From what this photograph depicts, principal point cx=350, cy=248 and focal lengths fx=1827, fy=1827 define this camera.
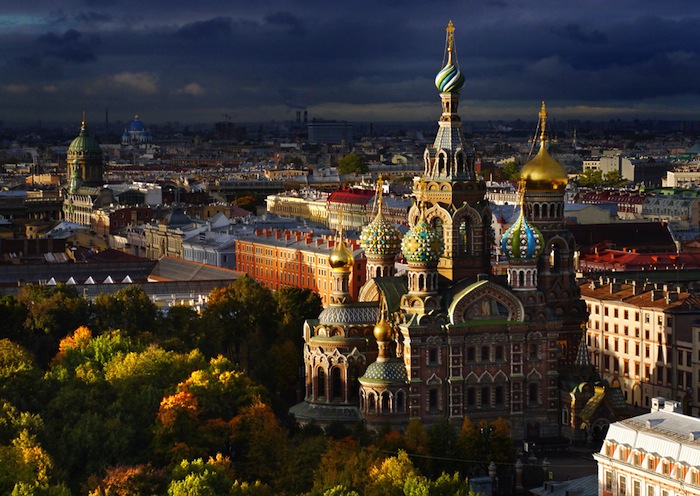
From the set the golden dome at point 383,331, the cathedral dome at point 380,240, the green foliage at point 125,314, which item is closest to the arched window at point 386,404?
the golden dome at point 383,331

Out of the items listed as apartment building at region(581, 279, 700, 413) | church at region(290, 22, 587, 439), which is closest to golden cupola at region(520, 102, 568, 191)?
church at region(290, 22, 587, 439)

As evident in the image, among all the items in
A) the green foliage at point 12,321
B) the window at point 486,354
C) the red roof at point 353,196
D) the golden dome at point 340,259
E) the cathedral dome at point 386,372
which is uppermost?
the golden dome at point 340,259

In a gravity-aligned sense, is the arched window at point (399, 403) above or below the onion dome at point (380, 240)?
below

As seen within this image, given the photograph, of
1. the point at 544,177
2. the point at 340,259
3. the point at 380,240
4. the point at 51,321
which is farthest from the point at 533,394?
the point at 51,321

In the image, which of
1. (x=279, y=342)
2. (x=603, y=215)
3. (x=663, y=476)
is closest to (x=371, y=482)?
(x=663, y=476)

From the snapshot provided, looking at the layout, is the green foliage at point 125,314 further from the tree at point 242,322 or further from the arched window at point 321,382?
the arched window at point 321,382

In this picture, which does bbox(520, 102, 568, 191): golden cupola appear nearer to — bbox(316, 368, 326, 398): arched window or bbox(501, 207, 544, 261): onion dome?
bbox(501, 207, 544, 261): onion dome

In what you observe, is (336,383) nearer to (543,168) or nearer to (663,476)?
(543,168)

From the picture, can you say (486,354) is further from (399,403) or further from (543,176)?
(543,176)
